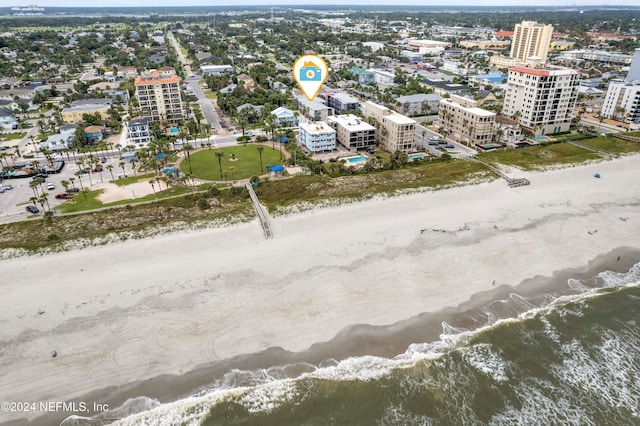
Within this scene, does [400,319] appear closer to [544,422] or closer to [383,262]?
[383,262]

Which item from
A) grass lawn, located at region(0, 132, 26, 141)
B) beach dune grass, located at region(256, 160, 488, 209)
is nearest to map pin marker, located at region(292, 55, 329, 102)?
beach dune grass, located at region(256, 160, 488, 209)

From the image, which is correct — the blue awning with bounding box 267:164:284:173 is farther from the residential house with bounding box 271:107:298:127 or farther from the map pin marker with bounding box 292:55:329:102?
the residential house with bounding box 271:107:298:127

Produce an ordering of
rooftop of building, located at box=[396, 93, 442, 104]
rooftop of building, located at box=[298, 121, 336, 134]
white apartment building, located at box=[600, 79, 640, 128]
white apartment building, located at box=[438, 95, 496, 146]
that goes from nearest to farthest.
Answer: rooftop of building, located at box=[298, 121, 336, 134] < white apartment building, located at box=[438, 95, 496, 146] < white apartment building, located at box=[600, 79, 640, 128] < rooftop of building, located at box=[396, 93, 442, 104]

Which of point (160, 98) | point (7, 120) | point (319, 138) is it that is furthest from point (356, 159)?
point (7, 120)

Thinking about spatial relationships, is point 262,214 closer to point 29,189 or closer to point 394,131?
point 394,131

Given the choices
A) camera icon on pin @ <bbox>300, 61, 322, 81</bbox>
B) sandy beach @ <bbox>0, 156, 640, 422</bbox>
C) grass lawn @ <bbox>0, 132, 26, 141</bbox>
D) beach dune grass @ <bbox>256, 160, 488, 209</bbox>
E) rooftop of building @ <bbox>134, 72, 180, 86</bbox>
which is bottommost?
sandy beach @ <bbox>0, 156, 640, 422</bbox>
